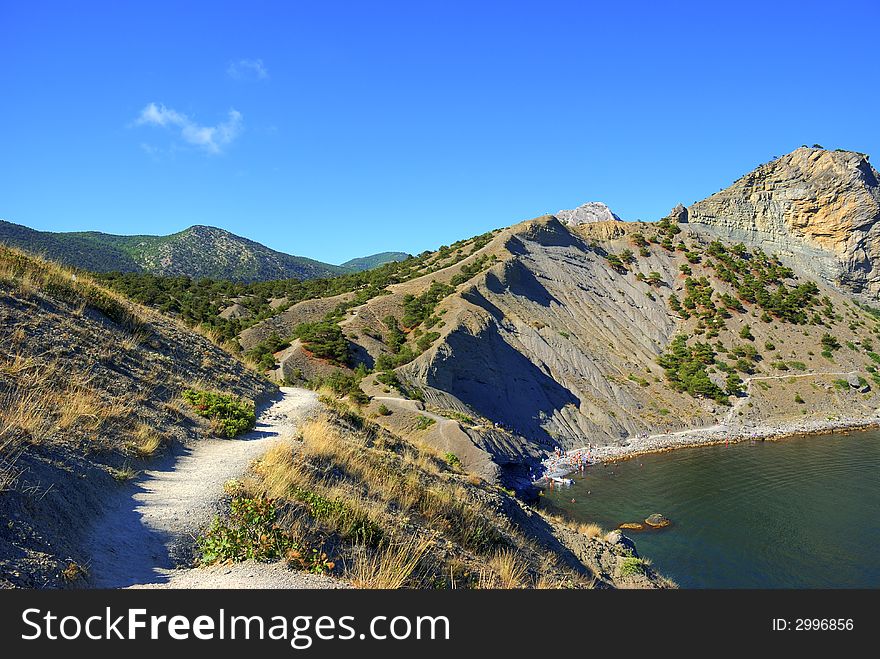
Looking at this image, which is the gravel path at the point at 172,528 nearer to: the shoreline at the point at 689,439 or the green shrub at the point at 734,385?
the shoreline at the point at 689,439

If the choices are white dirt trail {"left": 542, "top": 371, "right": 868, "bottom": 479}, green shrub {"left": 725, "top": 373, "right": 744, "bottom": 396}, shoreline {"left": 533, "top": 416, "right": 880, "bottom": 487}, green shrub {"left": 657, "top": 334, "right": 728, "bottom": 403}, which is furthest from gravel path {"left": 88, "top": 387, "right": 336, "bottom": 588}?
green shrub {"left": 725, "top": 373, "right": 744, "bottom": 396}

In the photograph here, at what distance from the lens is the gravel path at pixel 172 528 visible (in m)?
5.68

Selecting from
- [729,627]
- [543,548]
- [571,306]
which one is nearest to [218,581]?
[729,627]

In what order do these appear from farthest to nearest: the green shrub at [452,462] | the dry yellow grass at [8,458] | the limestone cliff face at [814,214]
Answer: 1. the limestone cliff face at [814,214]
2. the green shrub at [452,462]
3. the dry yellow grass at [8,458]

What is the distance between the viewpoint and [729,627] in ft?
16.8

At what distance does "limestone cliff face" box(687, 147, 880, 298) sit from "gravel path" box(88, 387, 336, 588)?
106889 millimetres

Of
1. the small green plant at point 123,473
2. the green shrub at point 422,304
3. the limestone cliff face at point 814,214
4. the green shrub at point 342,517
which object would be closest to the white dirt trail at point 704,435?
the green shrub at point 422,304

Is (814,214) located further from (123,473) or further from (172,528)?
(172,528)

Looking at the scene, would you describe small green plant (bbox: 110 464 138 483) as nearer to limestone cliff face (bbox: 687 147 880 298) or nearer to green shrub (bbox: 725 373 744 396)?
green shrub (bbox: 725 373 744 396)

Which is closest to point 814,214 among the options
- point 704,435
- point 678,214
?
point 678,214

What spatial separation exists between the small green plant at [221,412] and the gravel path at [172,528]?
4.12ft

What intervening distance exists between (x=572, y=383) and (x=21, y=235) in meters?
91.9

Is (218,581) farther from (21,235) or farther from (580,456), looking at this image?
(21,235)

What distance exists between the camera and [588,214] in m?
173
